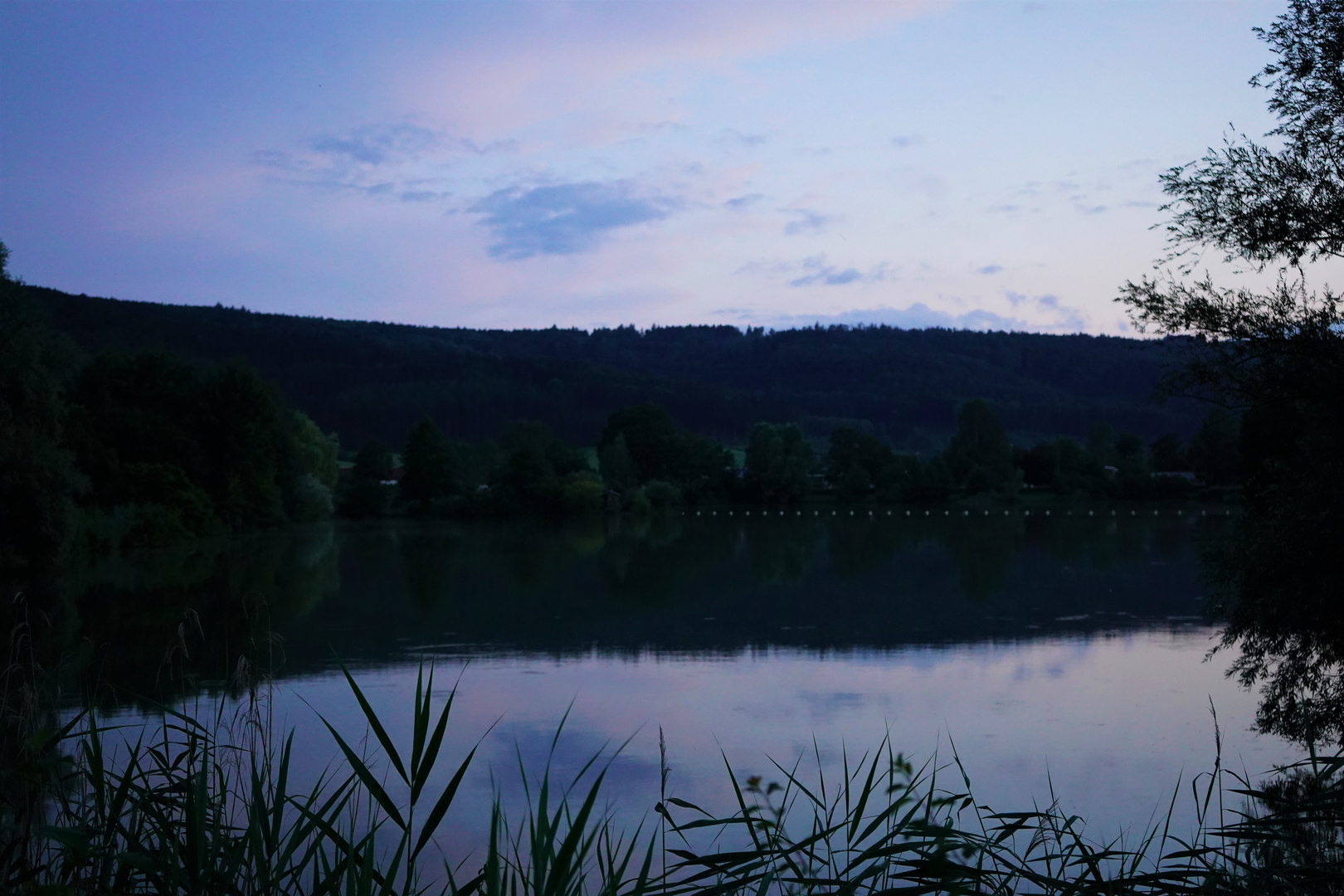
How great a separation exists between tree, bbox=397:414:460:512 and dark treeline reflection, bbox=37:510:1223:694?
1933 centimetres

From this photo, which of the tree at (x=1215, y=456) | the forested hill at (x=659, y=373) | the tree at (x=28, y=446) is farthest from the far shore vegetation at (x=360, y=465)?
the forested hill at (x=659, y=373)

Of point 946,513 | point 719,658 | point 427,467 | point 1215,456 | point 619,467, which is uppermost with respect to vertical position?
point 1215,456

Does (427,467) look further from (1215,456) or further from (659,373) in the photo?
(659,373)

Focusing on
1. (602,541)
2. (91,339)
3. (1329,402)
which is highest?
(91,339)

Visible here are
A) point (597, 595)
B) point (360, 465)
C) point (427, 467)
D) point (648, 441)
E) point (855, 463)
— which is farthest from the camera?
point (855, 463)

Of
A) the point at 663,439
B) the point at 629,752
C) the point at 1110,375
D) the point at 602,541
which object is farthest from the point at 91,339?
the point at 1110,375

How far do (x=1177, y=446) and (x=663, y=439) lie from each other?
1368 inches

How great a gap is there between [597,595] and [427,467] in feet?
128

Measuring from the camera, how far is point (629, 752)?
33.0 feet

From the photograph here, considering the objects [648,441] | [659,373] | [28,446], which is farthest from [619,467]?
[659,373]

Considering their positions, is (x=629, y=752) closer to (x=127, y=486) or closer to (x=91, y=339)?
(x=127, y=486)

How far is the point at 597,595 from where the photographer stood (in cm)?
2295

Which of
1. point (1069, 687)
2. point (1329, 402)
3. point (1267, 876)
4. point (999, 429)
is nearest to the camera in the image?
point (1267, 876)

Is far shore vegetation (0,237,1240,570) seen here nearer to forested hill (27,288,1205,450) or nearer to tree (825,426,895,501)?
tree (825,426,895,501)
